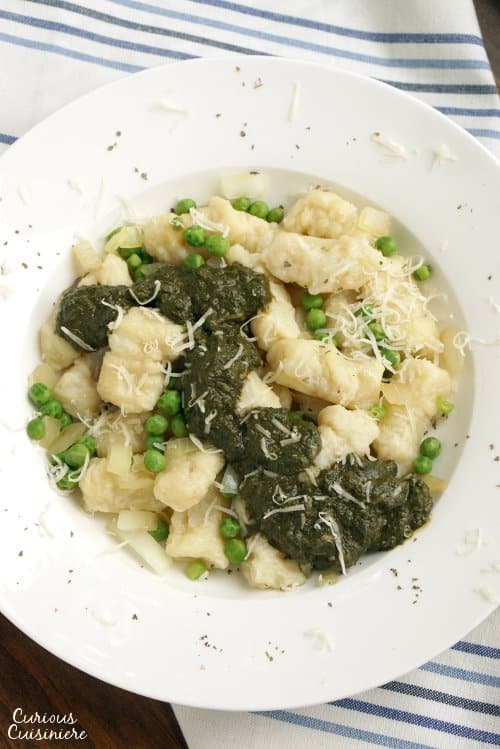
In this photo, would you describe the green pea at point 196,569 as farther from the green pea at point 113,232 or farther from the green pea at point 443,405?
the green pea at point 113,232

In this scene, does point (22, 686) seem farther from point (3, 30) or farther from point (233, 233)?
point (3, 30)

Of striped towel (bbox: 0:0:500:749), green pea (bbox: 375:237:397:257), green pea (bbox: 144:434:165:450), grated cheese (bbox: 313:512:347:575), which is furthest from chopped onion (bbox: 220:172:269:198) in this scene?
grated cheese (bbox: 313:512:347:575)

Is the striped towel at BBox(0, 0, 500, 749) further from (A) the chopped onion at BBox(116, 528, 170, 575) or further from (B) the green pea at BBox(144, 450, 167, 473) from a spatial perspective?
(A) the chopped onion at BBox(116, 528, 170, 575)

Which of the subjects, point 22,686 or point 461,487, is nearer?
point 461,487

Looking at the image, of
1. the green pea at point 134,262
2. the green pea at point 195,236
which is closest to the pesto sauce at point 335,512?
the green pea at point 195,236

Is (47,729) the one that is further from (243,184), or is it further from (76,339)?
(243,184)

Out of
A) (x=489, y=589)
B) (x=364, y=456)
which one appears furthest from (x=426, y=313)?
(x=489, y=589)

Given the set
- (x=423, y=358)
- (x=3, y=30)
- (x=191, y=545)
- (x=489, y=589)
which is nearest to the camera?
(x=489, y=589)
